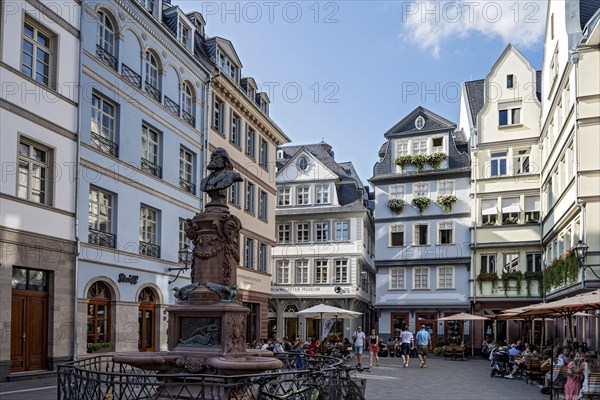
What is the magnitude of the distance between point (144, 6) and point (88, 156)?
6.95 m

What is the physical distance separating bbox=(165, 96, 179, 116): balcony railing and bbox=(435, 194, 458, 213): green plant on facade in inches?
778

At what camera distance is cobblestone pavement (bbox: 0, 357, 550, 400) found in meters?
15.6

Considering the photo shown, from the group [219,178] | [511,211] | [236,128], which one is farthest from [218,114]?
[219,178]

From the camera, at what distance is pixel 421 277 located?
4181 centimetres

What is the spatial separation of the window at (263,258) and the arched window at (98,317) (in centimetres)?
1430

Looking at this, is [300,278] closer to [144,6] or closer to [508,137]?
[508,137]

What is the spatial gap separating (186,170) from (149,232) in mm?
4269

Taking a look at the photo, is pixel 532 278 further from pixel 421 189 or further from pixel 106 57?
pixel 106 57

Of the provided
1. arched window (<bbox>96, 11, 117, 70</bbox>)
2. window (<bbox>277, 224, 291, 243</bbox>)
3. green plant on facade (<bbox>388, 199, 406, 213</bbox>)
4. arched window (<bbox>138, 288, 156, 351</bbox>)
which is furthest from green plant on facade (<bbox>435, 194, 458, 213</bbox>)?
arched window (<bbox>96, 11, 117, 70</bbox>)

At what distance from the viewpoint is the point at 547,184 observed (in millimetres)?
35406

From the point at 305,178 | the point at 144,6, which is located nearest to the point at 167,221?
the point at 144,6

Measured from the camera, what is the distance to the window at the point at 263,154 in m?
36.3

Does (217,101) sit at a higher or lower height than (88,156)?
higher

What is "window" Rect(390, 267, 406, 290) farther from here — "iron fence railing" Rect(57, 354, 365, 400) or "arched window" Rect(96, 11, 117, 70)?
"iron fence railing" Rect(57, 354, 365, 400)
